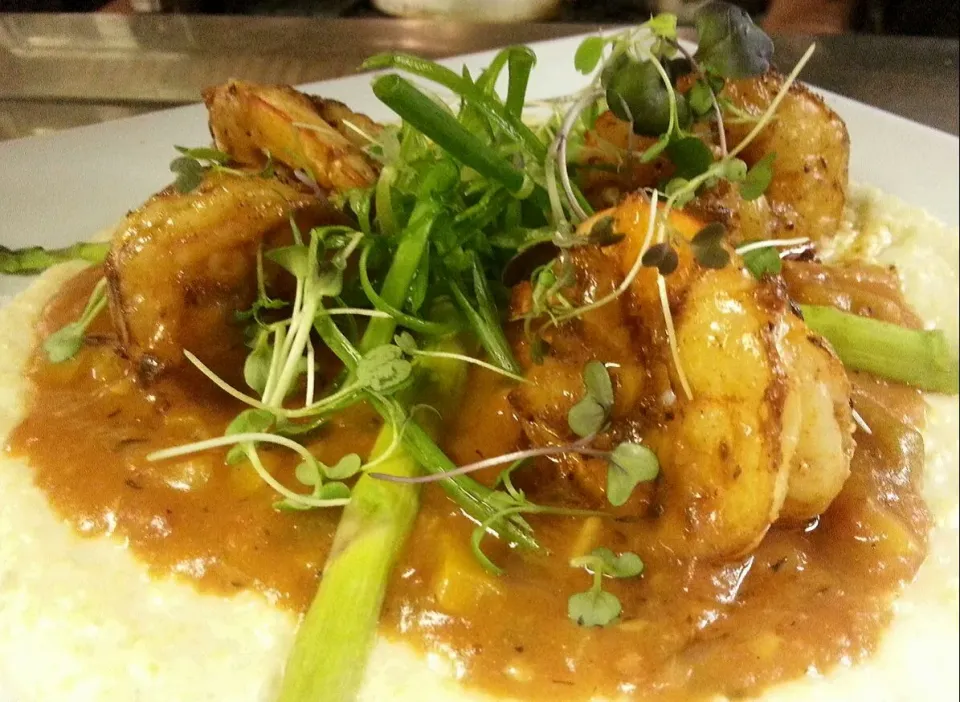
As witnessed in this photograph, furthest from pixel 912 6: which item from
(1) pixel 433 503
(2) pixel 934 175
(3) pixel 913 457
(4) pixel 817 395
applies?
(1) pixel 433 503

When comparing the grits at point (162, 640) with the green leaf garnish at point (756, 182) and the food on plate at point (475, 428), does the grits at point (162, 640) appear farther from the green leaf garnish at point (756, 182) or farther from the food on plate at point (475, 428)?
the green leaf garnish at point (756, 182)

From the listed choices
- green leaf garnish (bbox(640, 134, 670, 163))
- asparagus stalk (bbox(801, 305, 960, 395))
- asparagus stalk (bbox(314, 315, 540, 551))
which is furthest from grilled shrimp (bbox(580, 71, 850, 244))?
asparagus stalk (bbox(314, 315, 540, 551))

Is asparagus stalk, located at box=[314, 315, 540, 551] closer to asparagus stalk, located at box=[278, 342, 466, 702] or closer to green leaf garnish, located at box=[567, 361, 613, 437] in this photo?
asparagus stalk, located at box=[278, 342, 466, 702]

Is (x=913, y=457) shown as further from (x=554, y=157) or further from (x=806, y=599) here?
(x=554, y=157)

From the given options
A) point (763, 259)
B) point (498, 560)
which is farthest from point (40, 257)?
point (763, 259)

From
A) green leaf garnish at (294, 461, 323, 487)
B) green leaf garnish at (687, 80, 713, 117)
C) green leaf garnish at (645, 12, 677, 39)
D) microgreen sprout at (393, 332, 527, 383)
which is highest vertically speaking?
green leaf garnish at (645, 12, 677, 39)

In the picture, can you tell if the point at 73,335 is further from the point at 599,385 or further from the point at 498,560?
the point at 599,385
